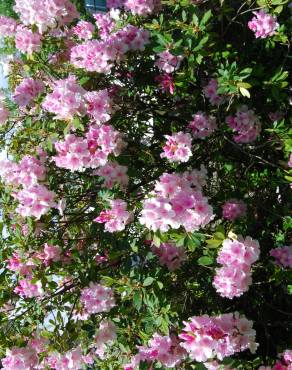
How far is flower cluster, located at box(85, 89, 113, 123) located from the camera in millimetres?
1862

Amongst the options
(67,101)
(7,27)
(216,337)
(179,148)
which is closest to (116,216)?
(179,148)

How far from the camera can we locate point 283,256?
2182 millimetres

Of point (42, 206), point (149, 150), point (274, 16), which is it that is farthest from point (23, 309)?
point (274, 16)

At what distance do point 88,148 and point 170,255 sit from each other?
594mm

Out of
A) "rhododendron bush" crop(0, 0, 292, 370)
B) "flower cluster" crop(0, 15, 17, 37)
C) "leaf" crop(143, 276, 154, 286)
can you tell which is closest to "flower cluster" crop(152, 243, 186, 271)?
"rhododendron bush" crop(0, 0, 292, 370)

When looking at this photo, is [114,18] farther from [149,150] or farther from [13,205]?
[13,205]

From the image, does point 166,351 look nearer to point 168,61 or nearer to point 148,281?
point 148,281

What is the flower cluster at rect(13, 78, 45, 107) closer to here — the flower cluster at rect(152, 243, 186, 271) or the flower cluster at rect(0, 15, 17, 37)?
the flower cluster at rect(0, 15, 17, 37)

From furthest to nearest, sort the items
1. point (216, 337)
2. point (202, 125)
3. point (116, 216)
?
point (202, 125)
point (116, 216)
point (216, 337)

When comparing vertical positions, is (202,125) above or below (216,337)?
above

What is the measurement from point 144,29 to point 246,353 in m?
1.70

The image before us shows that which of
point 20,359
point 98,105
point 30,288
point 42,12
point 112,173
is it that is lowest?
point 20,359

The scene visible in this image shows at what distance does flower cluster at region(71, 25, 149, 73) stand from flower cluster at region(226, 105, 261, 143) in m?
0.57

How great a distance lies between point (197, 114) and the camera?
2293 millimetres
